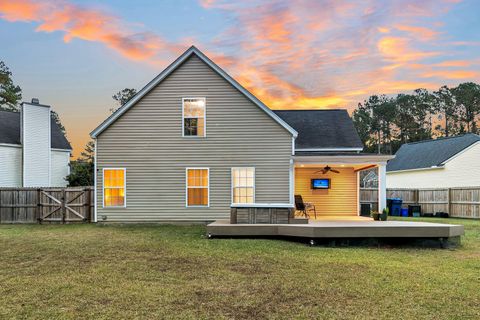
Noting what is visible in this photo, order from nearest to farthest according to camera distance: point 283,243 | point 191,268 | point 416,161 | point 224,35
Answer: point 191,268 → point 283,243 → point 224,35 → point 416,161

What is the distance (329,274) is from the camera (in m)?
7.27

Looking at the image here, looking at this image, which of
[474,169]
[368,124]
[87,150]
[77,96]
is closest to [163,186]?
[77,96]

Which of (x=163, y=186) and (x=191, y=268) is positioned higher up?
(x=163, y=186)

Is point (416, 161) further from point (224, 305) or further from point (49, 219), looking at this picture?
point (224, 305)

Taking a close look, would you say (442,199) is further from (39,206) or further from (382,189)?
(39,206)

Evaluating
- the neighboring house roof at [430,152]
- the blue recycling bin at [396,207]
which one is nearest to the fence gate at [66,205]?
the blue recycling bin at [396,207]

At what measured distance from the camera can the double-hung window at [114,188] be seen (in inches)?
628

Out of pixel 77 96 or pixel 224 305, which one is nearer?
pixel 224 305

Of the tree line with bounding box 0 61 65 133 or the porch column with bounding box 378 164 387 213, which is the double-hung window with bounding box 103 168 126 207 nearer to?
the porch column with bounding box 378 164 387 213

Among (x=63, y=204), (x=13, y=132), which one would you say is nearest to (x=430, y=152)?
(x=63, y=204)

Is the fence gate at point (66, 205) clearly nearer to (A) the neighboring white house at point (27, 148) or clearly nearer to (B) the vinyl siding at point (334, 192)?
(A) the neighboring white house at point (27, 148)

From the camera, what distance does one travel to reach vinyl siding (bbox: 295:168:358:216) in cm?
1752

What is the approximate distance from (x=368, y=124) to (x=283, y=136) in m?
56.3

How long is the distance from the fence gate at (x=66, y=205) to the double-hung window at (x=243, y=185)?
7093mm
